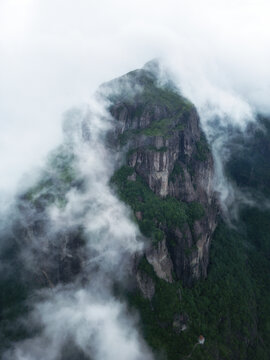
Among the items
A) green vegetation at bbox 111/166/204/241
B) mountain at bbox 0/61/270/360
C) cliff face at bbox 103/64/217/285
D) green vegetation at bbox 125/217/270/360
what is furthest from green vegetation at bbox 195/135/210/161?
green vegetation at bbox 125/217/270/360

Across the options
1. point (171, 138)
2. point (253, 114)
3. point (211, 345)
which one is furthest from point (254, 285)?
point (253, 114)

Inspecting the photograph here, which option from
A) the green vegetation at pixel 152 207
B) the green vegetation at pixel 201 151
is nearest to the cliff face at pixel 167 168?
the green vegetation at pixel 201 151

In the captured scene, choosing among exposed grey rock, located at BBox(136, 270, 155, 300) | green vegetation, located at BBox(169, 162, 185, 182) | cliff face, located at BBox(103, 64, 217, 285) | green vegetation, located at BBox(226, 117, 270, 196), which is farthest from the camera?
green vegetation, located at BBox(226, 117, 270, 196)

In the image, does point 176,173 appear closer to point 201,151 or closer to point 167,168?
point 167,168

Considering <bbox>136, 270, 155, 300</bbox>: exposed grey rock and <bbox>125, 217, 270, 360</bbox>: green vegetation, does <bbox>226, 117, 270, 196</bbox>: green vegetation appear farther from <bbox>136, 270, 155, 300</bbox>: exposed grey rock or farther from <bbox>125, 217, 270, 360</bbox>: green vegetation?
<bbox>136, 270, 155, 300</bbox>: exposed grey rock

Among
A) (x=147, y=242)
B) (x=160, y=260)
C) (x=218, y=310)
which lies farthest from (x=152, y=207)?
(x=218, y=310)

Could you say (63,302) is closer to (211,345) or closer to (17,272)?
(17,272)

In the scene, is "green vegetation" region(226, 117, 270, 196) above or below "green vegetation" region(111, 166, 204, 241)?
above

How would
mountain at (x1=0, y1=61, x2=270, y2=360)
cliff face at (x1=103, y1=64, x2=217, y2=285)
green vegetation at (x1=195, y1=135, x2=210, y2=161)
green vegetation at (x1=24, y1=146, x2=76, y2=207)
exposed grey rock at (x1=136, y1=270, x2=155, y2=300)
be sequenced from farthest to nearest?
green vegetation at (x1=195, y1=135, x2=210, y2=161) → green vegetation at (x1=24, y1=146, x2=76, y2=207) → cliff face at (x1=103, y1=64, x2=217, y2=285) → exposed grey rock at (x1=136, y1=270, x2=155, y2=300) → mountain at (x1=0, y1=61, x2=270, y2=360)
